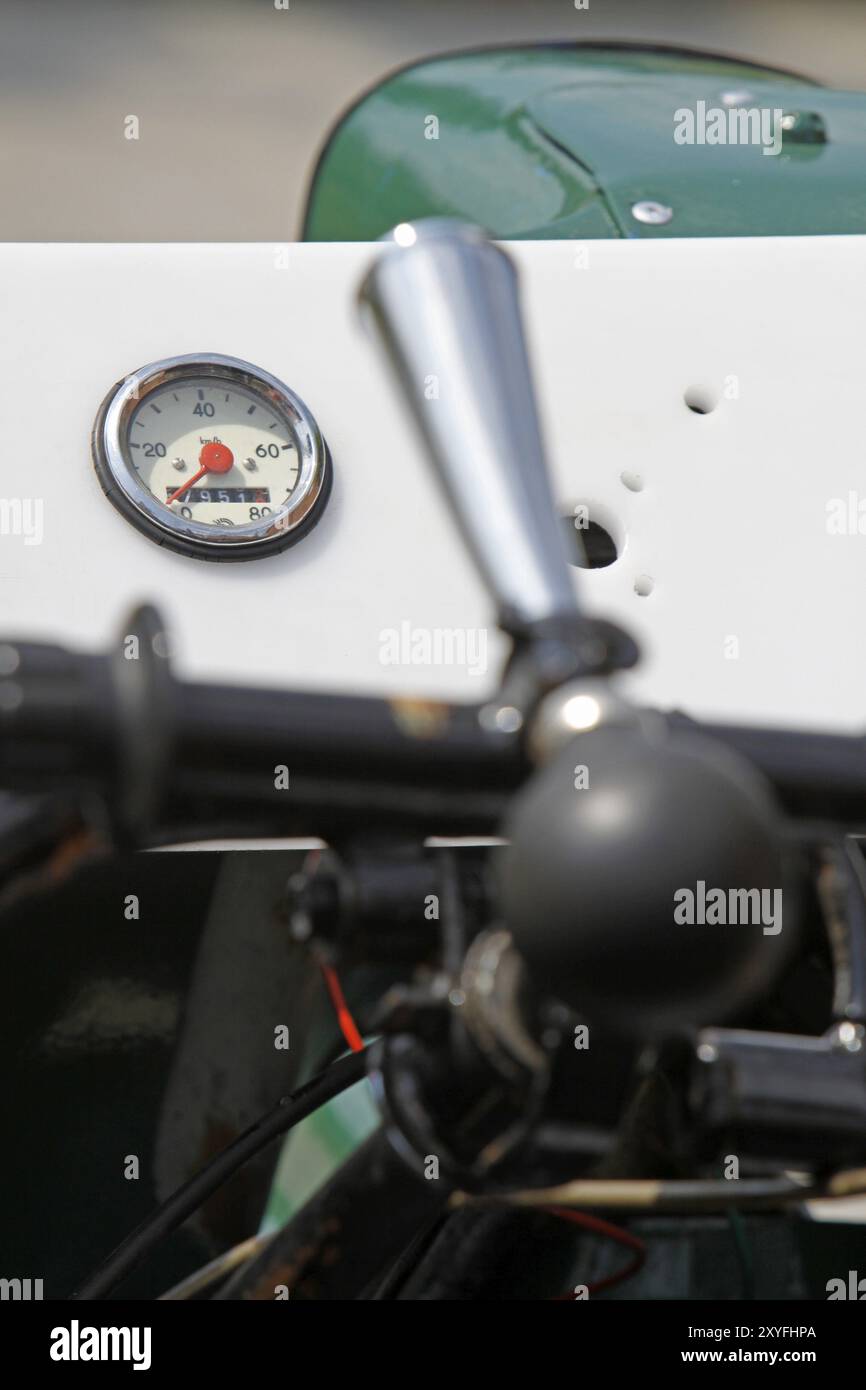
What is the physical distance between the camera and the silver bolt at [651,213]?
1.51 meters

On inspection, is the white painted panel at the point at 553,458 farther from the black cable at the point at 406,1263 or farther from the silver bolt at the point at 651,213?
the black cable at the point at 406,1263

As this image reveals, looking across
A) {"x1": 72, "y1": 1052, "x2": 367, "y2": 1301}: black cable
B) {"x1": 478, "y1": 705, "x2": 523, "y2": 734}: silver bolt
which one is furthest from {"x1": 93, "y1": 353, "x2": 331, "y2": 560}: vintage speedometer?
{"x1": 478, "y1": 705, "x2": 523, "y2": 734}: silver bolt

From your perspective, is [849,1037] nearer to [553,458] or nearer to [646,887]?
[646,887]

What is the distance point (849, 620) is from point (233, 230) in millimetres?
2532

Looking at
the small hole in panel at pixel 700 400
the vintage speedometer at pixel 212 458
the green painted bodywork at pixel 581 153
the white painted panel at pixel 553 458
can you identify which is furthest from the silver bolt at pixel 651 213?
the vintage speedometer at pixel 212 458

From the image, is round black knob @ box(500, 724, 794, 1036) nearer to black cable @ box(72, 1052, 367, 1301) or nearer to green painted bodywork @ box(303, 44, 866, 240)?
black cable @ box(72, 1052, 367, 1301)

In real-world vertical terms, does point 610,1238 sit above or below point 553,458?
below

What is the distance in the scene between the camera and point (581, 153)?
63.4 inches

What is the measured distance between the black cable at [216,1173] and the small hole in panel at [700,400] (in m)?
0.55

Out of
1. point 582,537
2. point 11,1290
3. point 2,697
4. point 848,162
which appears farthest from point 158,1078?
point 848,162

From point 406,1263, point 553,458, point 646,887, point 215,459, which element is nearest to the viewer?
point 646,887

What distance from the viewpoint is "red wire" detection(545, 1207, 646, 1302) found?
1.01m

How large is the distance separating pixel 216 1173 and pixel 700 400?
26.1 inches

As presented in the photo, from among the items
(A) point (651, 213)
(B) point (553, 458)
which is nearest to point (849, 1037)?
(B) point (553, 458)
